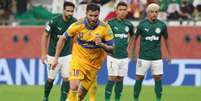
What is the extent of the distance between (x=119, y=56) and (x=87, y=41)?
3229 mm

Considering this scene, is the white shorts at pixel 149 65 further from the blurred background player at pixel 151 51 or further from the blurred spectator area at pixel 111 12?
the blurred spectator area at pixel 111 12

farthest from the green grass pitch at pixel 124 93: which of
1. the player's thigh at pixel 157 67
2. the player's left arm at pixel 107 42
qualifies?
the player's left arm at pixel 107 42

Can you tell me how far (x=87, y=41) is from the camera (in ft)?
→ 43.0

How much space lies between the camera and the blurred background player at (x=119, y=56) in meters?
16.0

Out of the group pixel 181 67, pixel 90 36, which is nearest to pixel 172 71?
pixel 181 67

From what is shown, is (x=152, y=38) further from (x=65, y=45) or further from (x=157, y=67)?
(x=65, y=45)

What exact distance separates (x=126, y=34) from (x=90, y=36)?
3.31 meters

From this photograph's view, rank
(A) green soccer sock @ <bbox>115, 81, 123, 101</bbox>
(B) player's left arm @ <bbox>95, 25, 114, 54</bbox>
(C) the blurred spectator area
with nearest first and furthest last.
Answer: (B) player's left arm @ <bbox>95, 25, 114, 54</bbox>
(A) green soccer sock @ <bbox>115, 81, 123, 101</bbox>
(C) the blurred spectator area

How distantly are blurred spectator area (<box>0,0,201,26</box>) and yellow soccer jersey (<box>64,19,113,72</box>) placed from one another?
30.3ft

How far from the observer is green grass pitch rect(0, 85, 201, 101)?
17641 millimetres

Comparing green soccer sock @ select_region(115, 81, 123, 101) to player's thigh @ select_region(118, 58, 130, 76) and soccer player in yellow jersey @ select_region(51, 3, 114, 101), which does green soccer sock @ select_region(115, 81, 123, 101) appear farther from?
soccer player in yellow jersey @ select_region(51, 3, 114, 101)

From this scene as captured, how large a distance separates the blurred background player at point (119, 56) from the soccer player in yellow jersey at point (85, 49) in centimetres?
266

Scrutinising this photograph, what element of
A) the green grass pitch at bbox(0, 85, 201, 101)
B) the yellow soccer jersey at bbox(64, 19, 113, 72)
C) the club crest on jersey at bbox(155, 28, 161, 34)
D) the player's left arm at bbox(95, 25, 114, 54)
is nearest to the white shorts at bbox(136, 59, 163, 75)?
the club crest on jersey at bbox(155, 28, 161, 34)

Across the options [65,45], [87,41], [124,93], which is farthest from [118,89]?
[124,93]
